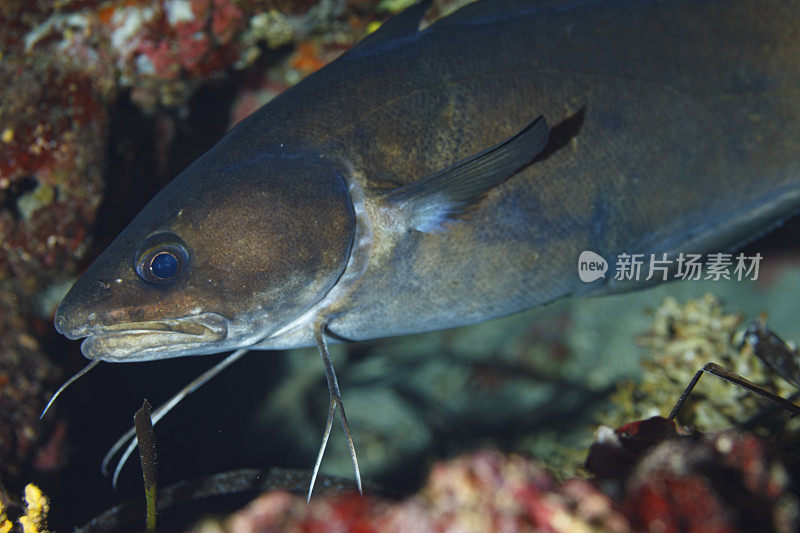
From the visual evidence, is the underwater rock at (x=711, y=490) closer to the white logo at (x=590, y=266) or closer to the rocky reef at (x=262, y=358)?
the rocky reef at (x=262, y=358)

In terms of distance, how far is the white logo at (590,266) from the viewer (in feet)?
8.28

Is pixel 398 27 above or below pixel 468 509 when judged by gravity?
above

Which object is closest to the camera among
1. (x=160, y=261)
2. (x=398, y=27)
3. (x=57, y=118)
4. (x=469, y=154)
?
(x=160, y=261)

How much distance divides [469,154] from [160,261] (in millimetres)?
1458

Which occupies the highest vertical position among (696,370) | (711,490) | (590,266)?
(711,490)

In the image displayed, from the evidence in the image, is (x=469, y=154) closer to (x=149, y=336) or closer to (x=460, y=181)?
(x=460, y=181)

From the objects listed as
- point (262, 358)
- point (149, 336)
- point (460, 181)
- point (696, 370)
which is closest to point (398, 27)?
point (460, 181)

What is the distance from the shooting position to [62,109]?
10.2ft

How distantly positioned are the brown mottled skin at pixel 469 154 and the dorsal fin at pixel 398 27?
2 centimetres

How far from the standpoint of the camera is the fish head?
204 centimetres

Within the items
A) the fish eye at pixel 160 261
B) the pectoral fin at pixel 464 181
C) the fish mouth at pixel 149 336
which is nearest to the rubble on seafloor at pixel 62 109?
the fish mouth at pixel 149 336

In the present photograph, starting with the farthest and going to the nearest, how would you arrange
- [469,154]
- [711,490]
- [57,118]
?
1. [57,118]
2. [469,154]
3. [711,490]

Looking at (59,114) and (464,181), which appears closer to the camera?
(464,181)

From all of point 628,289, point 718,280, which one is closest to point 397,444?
point 628,289
